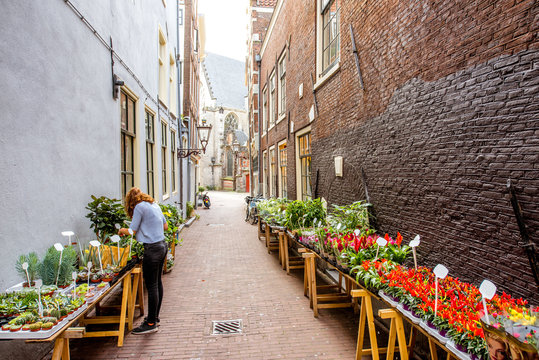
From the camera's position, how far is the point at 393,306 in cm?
247

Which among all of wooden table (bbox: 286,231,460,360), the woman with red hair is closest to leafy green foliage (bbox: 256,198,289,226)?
wooden table (bbox: 286,231,460,360)

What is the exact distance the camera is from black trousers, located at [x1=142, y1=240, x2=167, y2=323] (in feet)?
12.0

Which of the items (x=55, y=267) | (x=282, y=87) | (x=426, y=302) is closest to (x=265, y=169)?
(x=282, y=87)

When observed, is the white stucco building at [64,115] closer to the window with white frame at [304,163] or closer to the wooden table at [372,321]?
the wooden table at [372,321]

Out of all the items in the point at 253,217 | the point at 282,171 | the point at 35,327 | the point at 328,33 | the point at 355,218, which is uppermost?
the point at 328,33

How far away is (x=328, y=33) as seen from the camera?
22.3 ft

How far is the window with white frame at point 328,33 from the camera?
6.19 m

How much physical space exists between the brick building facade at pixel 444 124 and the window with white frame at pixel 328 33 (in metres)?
0.09

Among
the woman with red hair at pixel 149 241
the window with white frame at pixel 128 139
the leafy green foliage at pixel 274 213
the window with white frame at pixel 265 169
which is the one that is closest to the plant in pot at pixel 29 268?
the woman with red hair at pixel 149 241

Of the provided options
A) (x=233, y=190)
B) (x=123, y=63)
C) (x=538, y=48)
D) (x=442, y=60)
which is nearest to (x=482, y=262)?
(x=538, y=48)

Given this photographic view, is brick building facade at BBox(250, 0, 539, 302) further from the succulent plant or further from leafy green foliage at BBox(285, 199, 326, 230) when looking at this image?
the succulent plant

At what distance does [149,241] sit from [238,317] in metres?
1.51

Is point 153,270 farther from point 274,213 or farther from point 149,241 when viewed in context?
point 274,213

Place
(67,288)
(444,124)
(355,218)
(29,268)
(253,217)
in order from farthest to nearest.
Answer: (253,217) < (355,218) < (444,124) < (67,288) < (29,268)
